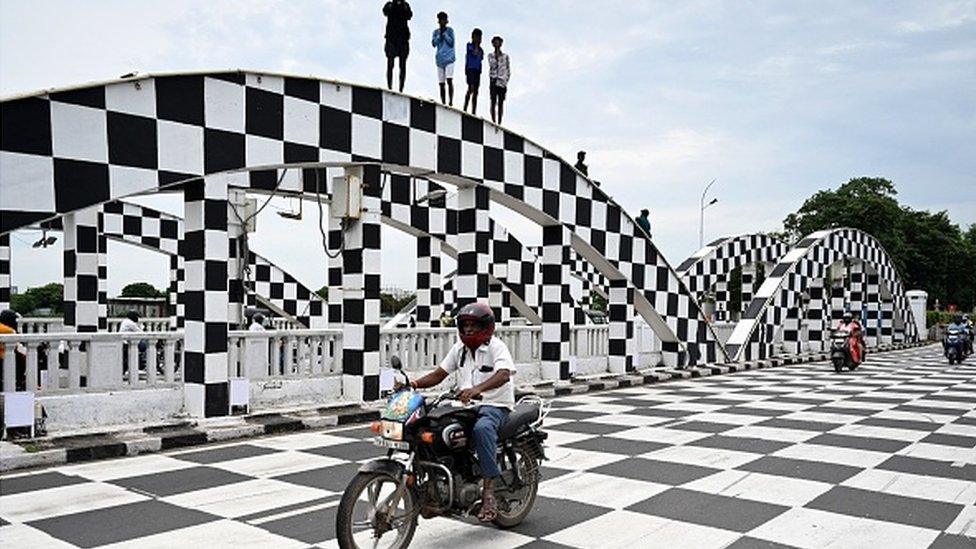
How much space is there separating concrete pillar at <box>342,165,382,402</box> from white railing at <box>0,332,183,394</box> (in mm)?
1714

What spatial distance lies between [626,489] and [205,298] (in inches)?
166

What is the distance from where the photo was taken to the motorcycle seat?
4.15 metres

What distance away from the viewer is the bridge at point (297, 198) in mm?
6520

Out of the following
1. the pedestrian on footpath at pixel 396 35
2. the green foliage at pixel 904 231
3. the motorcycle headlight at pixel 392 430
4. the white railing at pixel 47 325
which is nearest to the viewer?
the motorcycle headlight at pixel 392 430

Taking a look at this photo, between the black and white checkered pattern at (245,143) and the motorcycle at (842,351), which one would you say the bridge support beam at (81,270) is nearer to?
the black and white checkered pattern at (245,143)

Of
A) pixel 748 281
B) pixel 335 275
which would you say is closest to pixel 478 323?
pixel 335 275

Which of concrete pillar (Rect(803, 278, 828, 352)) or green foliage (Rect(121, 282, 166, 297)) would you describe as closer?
concrete pillar (Rect(803, 278, 828, 352))

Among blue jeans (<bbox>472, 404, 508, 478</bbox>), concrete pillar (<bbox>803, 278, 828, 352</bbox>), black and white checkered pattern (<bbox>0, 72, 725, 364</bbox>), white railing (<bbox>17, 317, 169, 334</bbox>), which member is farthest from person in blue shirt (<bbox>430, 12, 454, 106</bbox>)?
concrete pillar (<bbox>803, 278, 828, 352</bbox>)

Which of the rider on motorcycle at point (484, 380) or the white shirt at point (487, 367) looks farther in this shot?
the white shirt at point (487, 367)

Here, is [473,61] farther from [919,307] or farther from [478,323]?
[919,307]

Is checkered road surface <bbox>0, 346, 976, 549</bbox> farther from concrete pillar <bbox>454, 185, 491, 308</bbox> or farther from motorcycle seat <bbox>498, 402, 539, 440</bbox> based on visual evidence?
concrete pillar <bbox>454, 185, 491, 308</bbox>

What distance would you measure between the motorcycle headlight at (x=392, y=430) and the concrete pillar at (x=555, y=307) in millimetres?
6956

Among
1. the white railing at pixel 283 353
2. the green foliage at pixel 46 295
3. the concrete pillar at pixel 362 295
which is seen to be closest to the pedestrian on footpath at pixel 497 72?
the concrete pillar at pixel 362 295

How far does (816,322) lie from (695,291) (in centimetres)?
322
